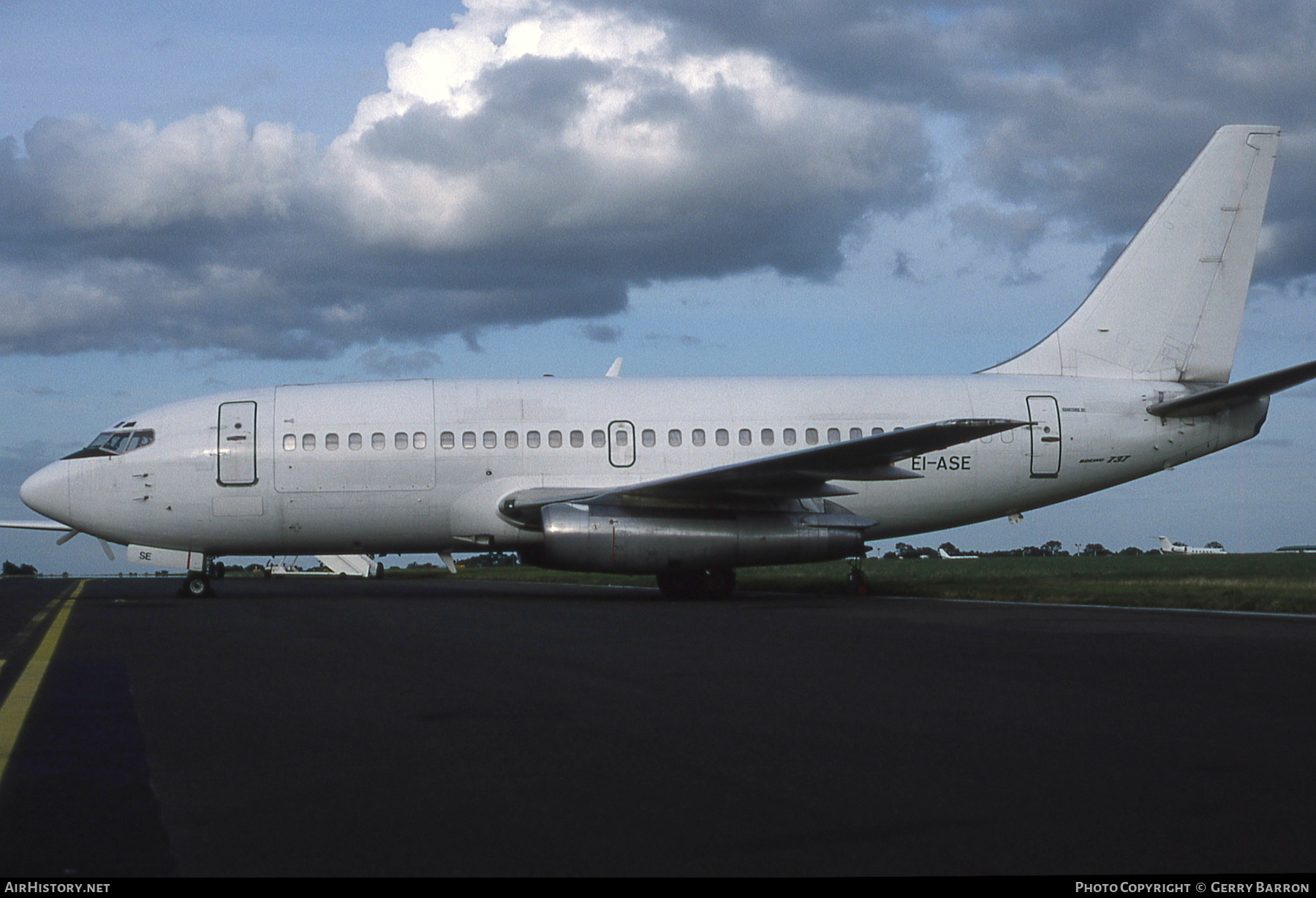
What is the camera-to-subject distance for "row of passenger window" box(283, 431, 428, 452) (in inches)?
811

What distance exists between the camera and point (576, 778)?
16.3ft

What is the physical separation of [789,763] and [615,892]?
194 cm

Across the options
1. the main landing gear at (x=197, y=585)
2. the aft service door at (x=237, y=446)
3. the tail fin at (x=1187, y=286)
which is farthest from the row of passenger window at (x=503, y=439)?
the tail fin at (x=1187, y=286)

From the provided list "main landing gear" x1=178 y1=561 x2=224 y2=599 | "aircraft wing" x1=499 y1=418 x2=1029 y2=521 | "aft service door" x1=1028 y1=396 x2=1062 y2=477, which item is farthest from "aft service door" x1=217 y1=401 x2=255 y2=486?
"aft service door" x1=1028 y1=396 x2=1062 y2=477

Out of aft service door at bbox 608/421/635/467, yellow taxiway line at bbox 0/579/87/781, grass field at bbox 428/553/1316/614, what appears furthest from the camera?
aft service door at bbox 608/421/635/467

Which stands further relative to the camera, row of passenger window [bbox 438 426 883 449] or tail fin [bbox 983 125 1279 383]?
tail fin [bbox 983 125 1279 383]

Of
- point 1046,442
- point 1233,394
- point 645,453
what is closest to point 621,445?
point 645,453

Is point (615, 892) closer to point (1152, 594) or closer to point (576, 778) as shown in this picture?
point (576, 778)

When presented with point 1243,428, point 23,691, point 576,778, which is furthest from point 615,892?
point 1243,428

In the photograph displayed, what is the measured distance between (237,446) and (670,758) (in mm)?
17015

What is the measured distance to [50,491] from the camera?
20.7 metres

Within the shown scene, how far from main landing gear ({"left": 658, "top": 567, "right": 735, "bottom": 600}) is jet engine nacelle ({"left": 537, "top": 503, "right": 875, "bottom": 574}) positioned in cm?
108

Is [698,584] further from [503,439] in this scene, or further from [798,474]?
[503,439]

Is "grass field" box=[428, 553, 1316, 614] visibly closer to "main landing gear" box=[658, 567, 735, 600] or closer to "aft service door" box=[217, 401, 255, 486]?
"main landing gear" box=[658, 567, 735, 600]
